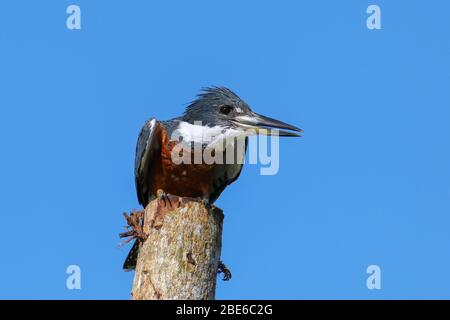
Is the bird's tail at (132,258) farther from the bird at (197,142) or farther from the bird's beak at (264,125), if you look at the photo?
the bird's beak at (264,125)

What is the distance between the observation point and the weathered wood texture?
300 inches

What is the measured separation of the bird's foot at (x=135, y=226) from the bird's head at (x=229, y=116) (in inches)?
101

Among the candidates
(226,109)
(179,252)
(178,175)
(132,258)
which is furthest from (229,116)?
(179,252)

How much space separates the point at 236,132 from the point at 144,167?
1.32 metres

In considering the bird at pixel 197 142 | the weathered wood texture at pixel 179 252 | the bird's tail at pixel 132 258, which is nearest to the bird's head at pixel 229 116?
the bird at pixel 197 142

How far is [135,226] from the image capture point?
838 cm

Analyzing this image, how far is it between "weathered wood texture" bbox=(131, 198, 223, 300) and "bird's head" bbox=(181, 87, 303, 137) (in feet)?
8.15

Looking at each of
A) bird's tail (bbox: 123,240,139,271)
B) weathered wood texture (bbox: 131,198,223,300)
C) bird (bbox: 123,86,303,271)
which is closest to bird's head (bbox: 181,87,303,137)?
bird (bbox: 123,86,303,271)

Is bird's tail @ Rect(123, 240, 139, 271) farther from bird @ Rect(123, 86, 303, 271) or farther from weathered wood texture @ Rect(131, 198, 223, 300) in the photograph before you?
weathered wood texture @ Rect(131, 198, 223, 300)

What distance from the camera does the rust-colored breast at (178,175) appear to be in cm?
1051
